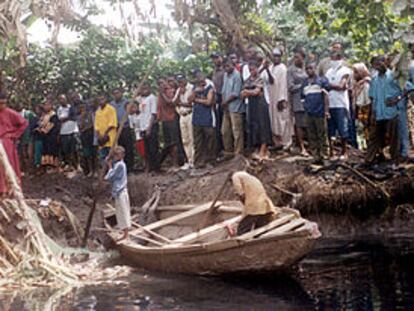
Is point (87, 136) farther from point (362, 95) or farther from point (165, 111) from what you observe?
point (362, 95)

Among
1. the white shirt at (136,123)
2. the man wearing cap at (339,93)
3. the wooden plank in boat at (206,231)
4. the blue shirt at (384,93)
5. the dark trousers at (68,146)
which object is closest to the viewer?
the wooden plank in boat at (206,231)

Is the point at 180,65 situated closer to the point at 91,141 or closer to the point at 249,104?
the point at 91,141

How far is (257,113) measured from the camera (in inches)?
456

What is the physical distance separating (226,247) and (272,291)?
73cm

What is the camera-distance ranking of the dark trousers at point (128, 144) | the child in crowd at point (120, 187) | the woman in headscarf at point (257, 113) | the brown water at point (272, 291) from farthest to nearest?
the dark trousers at point (128, 144) → the woman in headscarf at point (257, 113) → the child in crowd at point (120, 187) → the brown water at point (272, 291)

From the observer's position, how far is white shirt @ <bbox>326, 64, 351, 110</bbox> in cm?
1124

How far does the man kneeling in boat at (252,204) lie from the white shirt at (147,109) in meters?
4.88

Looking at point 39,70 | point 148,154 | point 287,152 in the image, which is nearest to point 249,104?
point 287,152

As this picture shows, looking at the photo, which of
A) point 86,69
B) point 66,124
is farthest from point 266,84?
point 86,69

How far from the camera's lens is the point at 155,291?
803 cm

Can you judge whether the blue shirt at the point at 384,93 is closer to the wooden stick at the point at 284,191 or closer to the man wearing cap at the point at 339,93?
the man wearing cap at the point at 339,93

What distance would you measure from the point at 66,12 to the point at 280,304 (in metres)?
5.53

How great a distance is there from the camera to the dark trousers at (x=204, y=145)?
40.3 ft

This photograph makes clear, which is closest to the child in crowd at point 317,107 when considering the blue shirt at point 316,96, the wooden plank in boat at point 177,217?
the blue shirt at point 316,96
